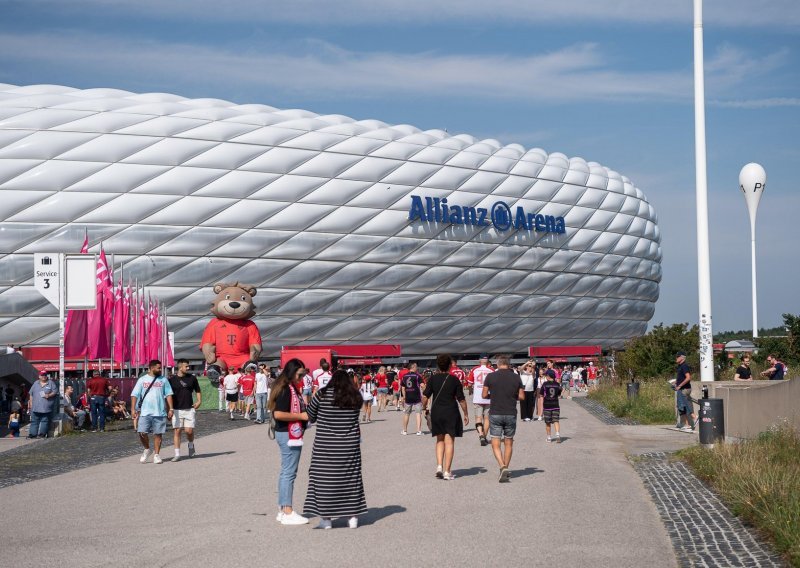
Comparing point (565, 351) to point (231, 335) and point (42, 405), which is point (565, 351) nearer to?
point (231, 335)

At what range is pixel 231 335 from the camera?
40.1 meters

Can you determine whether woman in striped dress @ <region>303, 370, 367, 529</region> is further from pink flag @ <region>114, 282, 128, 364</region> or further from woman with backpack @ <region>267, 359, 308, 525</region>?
pink flag @ <region>114, 282, 128, 364</region>

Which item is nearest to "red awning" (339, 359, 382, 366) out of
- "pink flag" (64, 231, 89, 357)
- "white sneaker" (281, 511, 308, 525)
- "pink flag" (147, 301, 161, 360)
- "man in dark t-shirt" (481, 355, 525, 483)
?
"pink flag" (147, 301, 161, 360)

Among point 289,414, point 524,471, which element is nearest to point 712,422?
point 524,471

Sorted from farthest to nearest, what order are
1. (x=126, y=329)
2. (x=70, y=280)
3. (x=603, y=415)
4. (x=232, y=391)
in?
(x=126, y=329) < (x=232, y=391) < (x=603, y=415) < (x=70, y=280)

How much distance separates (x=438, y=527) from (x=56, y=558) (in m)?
2.92

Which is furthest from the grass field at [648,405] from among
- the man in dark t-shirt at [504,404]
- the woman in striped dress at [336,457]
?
the woman in striped dress at [336,457]

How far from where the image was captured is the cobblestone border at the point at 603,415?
23297mm

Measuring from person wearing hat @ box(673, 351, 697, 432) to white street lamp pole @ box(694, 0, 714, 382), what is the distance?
32 centimetres

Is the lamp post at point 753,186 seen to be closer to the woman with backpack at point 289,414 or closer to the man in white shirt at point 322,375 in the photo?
the man in white shirt at point 322,375

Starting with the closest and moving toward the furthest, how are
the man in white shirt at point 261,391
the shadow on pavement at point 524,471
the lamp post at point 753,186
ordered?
the shadow on pavement at point 524,471, the man in white shirt at point 261,391, the lamp post at point 753,186

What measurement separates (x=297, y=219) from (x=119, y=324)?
75.5ft

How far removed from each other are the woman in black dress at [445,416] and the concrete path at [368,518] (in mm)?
264

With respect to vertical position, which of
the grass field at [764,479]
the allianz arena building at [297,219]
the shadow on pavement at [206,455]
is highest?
the allianz arena building at [297,219]
